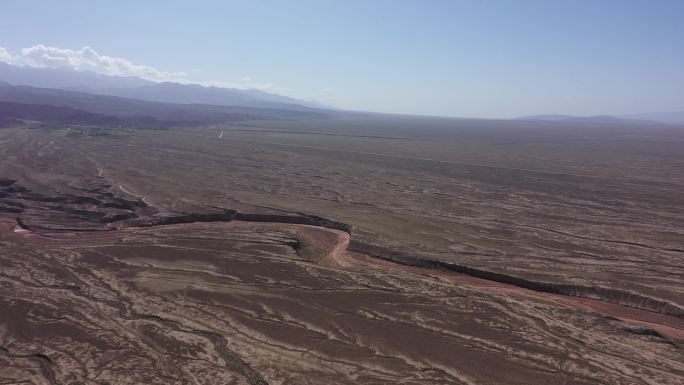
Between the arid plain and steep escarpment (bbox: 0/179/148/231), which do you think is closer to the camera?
the arid plain

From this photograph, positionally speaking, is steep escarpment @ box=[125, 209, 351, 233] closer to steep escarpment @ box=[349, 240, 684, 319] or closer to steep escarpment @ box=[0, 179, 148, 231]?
steep escarpment @ box=[0, 179, 148, 231]

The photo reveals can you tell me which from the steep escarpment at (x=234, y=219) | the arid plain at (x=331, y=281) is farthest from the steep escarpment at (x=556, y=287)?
the steep escarpment at (x=234, y=219)

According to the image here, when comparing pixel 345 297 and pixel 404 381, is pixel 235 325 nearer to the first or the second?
pixel 345 297

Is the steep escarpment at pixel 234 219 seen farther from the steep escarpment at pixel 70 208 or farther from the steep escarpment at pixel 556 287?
the steep escarpment at pixel 556 287

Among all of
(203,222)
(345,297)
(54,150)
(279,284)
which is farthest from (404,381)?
(54,150)

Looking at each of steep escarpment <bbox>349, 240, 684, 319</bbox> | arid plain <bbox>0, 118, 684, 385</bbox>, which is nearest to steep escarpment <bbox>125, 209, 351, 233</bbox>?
arid plain <bbox>0, 118, 684, 385</bbox>
